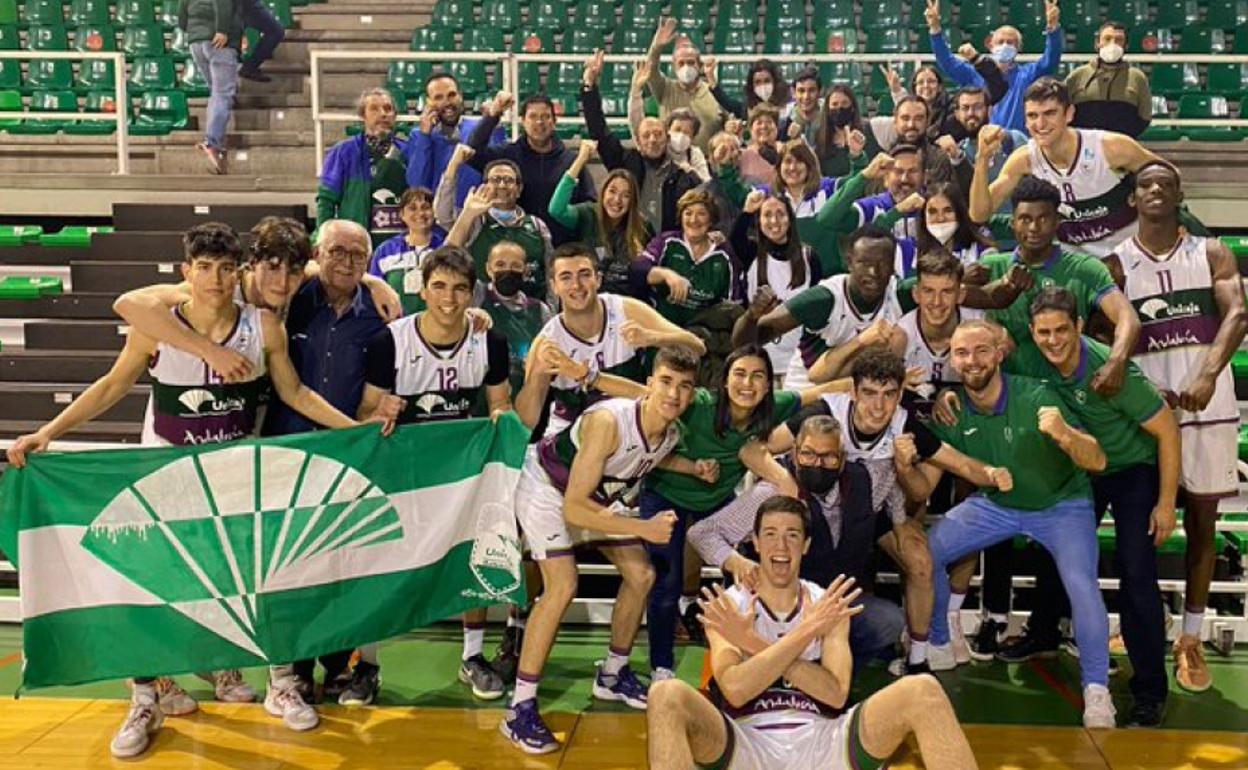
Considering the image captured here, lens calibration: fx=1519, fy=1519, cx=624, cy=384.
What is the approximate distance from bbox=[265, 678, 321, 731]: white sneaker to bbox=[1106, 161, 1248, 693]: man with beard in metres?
3.82

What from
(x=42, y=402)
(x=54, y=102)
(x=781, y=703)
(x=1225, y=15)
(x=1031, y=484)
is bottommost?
(x=781, y=703)

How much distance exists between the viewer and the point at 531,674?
6.10m

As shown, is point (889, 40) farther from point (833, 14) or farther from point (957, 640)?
point (957, 640)

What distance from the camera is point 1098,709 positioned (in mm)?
6262

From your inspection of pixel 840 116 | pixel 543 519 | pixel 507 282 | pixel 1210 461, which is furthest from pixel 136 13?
pixel 1210 461

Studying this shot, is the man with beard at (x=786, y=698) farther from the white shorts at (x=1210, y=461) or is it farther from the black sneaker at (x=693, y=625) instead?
the white shorts at (x=1210, y=461)

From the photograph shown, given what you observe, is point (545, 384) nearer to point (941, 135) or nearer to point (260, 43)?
point (941, 135)

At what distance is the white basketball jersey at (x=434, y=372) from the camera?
634 cm

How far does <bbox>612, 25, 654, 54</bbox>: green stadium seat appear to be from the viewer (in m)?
14.6

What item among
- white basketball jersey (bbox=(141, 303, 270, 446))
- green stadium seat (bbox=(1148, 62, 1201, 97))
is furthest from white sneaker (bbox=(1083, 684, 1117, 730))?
green stadium seat (bbox=(1148, 62, 1201, 97))

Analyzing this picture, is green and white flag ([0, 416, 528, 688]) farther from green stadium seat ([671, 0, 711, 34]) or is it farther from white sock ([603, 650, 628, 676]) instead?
green stadium seat ([671, 0, 711, 34])

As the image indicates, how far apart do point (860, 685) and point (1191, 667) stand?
1.48m

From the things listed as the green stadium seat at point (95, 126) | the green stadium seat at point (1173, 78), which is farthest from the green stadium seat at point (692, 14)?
the green stadium seat at point (95, 126)

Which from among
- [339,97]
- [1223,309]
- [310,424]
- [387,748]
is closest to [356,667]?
[387,748]
